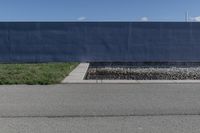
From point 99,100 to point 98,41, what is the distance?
1211cm

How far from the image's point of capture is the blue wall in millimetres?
20906

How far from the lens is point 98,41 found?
2102 cm

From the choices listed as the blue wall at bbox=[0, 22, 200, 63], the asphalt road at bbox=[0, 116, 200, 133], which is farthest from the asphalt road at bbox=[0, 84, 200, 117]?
the blue wall at bbox=[0, 22, 200, 63]

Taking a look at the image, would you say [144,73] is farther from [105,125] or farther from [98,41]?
[105,125]

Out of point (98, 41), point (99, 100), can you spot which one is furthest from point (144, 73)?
point (99, 100)

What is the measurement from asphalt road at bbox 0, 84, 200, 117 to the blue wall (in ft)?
29.6

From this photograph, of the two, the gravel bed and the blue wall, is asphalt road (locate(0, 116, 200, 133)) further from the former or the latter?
the blue wall

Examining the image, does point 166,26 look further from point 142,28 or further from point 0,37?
point 0,37

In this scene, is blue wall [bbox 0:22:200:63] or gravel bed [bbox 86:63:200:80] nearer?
gravel bed [bbox 86:63:200:80]

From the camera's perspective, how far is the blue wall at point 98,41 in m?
20.9

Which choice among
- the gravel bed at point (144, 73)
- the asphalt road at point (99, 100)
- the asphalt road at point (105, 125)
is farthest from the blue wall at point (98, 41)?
the asphalt road at point (105, 125)

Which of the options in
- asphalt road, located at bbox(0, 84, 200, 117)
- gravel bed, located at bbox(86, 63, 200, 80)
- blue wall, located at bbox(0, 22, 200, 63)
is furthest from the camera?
blue wall, located at bbox(0, 22, 200, 63)

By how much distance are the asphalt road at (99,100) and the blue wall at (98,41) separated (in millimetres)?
9010

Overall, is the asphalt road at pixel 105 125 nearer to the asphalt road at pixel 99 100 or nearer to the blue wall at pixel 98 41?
the asphalt road at pixel 99 100
